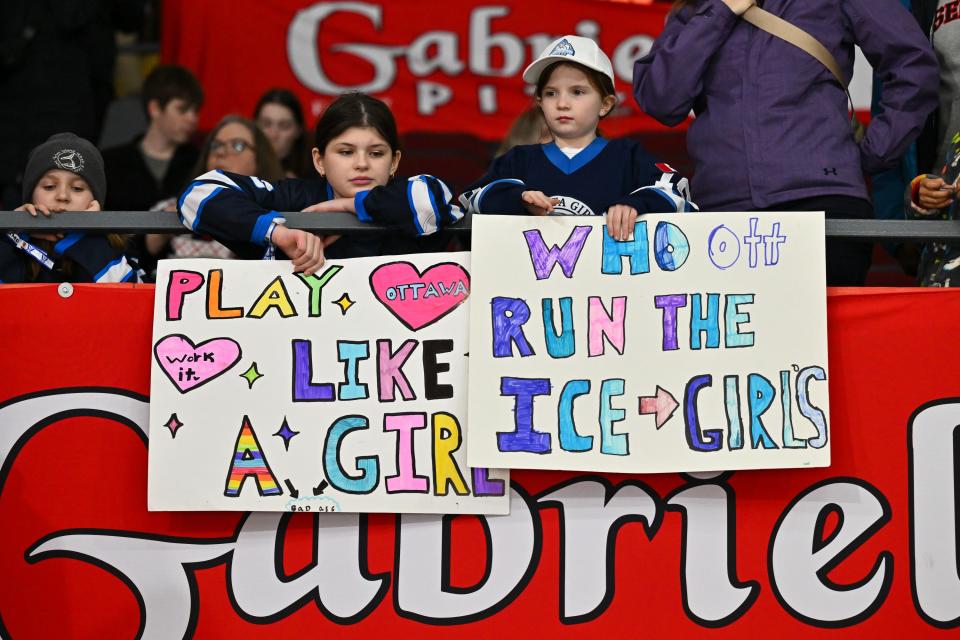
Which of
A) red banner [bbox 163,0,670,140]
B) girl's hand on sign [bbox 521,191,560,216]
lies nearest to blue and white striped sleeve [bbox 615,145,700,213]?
girl's hand on sign [bbox 521,191,560,216]

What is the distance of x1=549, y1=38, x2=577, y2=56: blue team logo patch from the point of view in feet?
11.5

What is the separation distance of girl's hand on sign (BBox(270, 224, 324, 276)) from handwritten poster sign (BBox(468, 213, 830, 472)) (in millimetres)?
393


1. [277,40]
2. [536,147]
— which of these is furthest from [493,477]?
[277,40]

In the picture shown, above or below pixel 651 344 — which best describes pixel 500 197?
above

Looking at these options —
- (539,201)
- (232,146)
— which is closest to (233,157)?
(232,146)

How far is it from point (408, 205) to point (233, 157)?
79.5 inches

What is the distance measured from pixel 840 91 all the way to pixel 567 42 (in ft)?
2.47

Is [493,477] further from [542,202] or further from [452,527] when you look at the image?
[542,202]

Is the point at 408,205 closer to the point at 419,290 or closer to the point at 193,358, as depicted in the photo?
the point at 419,290

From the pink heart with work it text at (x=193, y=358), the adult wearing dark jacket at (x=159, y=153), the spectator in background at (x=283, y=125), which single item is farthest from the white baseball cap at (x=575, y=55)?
the adult wearing dark jacket at (x=159, y=153)

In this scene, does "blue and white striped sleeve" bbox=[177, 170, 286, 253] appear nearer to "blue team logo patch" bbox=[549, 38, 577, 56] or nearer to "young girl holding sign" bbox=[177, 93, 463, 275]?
"young girl holding sign" bbox=[177, 93, 463, 275]

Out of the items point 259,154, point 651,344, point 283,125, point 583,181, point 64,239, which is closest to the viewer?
point 651,344

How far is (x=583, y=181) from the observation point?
135 inches

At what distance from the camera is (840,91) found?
3518 millimetres
